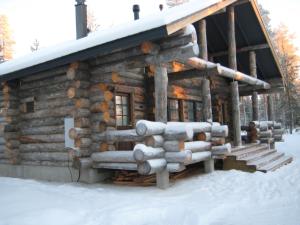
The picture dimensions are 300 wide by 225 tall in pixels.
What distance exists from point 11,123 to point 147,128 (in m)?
6.02

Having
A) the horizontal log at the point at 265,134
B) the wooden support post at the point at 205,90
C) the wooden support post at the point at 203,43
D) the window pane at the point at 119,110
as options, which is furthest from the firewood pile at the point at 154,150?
the horizontal log at the point at 265,134

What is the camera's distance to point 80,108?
9.53 metres

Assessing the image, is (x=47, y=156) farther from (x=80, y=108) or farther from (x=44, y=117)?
(x=80, y=108)

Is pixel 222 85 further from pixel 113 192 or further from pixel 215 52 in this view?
pixel 113 192

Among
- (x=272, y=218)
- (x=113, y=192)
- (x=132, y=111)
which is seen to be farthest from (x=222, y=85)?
(x=272, y=218)

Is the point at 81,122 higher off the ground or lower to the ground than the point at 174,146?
higher

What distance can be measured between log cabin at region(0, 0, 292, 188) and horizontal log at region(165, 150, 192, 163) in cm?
2

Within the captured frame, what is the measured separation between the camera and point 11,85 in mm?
11641

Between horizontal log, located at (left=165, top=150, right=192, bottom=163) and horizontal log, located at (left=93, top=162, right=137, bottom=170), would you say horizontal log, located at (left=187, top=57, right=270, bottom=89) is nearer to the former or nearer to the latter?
horizontal log, located at (left=165, top=150, right=192, bottom=163)

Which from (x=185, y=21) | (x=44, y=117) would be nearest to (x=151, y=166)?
(x=185, y=21)

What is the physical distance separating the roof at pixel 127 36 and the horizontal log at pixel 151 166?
2.85 m

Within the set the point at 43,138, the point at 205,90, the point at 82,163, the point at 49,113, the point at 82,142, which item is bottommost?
the point at 82,163

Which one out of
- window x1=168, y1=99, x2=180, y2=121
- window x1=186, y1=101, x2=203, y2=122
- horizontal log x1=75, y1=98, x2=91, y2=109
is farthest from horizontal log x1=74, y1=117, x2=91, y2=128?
window x1=186, y1=101, x2=203, y2=122

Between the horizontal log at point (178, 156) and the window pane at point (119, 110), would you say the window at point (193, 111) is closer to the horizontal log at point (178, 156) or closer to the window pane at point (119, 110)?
the window pane at point (119, 110)
